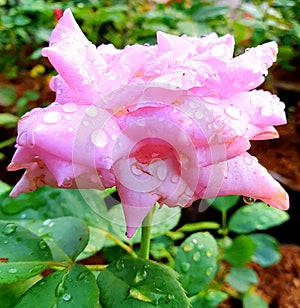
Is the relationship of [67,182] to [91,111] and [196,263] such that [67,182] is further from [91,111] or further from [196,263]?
[196,263]

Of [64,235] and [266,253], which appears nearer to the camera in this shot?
[64,235]

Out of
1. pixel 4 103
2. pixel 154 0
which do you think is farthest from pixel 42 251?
pixel 154 0

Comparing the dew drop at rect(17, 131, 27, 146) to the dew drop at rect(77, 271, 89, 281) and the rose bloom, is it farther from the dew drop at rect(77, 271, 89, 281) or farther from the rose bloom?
the dew drop at rect(77, 271, 89, 281)

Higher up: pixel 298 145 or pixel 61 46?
pixel 61 46

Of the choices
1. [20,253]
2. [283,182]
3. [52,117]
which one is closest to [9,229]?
[20,253]

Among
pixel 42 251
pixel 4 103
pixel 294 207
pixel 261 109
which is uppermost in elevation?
pixel 261 109

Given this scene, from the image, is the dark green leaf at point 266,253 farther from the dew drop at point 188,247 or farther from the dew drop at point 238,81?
the dew drop at point 238,81

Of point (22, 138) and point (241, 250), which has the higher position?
point (22, 138)

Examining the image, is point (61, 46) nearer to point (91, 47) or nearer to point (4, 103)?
point (91, 47)
